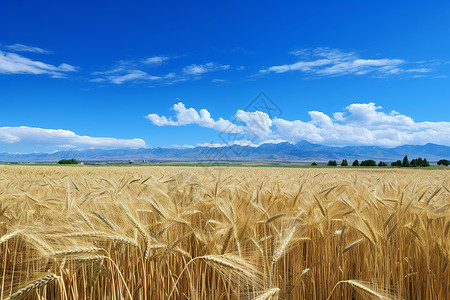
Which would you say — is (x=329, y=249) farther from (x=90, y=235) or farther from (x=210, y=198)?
(x=90, y=235)

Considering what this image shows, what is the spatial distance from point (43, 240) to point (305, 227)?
200 centimetres

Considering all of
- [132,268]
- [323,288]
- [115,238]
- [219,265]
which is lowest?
[323,288]

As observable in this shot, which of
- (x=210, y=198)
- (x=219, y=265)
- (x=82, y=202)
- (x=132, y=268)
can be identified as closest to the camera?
(x=219, y=265)

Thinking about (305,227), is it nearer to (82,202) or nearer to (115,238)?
(115,238)

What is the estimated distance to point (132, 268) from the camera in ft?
6.91

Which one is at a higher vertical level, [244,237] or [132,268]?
[244,237]

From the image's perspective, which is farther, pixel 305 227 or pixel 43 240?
pixel 305 227

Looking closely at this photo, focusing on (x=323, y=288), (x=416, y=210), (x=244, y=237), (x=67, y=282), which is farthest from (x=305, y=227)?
(x=67, y=282)

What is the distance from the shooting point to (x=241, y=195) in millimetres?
3607

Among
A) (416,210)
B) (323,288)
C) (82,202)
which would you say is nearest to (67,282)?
(82,202)

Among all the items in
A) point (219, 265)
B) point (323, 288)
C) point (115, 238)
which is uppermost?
point (115, 238)

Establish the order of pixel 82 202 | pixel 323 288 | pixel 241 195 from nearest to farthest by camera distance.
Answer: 1. pixel 323 288
2. pixel 82 202
3. pixel 241 195

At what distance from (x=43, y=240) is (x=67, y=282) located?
40 cm

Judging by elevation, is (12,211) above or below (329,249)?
above
